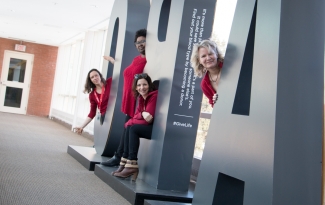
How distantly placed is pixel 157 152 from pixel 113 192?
537mm

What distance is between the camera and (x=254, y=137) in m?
2.74

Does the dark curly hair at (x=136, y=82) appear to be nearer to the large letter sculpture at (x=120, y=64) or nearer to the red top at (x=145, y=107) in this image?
the red top at (x=145, y=107)

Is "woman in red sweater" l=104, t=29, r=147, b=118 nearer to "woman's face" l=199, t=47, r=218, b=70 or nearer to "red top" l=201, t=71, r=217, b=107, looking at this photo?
"red top" l=201, t=71, r=217, b=107

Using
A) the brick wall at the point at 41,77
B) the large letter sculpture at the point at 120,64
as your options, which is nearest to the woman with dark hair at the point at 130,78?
the large letter sculpture at the point at 120,64

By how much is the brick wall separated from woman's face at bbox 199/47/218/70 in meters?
14.1

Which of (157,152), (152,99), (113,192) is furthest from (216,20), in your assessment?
(113,192)

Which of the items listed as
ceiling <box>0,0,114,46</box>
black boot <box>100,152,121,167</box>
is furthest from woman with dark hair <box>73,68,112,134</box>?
ceiling <box>0,0,114,46</box>

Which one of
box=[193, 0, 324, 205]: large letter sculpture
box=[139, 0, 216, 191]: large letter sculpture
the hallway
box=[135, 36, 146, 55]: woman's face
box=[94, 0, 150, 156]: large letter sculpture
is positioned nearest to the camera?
box=[193, 0, 324, 205]: large letter sculpture

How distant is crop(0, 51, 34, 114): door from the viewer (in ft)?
54.0

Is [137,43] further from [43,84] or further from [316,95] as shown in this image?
[43,84]

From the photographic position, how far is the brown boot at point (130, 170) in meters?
4.38

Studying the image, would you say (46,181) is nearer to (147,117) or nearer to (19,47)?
(147,117)

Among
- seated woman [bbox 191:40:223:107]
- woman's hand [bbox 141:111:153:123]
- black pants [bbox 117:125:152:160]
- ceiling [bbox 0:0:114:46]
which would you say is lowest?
black pants [bbox 117:125:152:160]

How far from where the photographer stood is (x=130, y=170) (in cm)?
438
